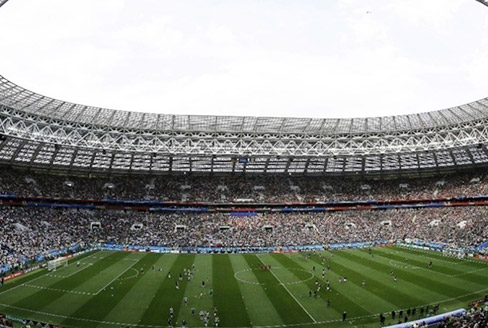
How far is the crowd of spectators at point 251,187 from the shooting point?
6581 centimetres

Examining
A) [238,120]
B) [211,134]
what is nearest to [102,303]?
[238,120]

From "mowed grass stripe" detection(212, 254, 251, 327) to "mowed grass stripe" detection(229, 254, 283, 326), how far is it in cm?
46

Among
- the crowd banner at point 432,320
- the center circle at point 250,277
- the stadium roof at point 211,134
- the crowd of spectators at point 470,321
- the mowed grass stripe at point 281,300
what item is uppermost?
the stadium roof at point 211,134

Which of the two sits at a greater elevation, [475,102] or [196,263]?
[475,102]

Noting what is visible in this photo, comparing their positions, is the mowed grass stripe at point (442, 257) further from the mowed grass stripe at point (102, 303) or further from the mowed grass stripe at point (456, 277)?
the mowed grass stripe at point (102, 303)

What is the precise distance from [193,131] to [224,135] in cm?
484

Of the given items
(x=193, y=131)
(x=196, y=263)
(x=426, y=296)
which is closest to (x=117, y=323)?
(x=196, y=263)

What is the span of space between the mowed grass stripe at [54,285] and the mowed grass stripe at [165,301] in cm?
839

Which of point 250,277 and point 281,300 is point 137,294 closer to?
point 250,277

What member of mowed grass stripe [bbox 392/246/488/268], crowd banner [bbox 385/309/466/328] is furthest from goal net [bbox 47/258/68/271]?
mowed grass stripe [bbox 392/246/488/268]

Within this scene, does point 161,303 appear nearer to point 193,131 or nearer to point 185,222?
point 193,131

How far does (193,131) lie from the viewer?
55.6m

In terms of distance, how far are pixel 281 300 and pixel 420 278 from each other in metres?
16.2

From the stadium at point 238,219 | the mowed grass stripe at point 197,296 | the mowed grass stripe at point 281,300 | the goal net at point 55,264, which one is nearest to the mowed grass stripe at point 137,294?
the stadium at point 238,219
